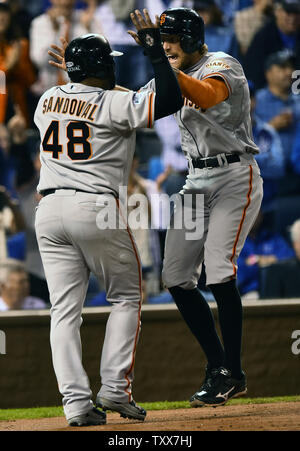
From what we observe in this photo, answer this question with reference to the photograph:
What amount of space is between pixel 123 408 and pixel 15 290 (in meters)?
3.59

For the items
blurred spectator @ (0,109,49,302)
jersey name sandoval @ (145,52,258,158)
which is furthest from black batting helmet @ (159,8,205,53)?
blurred spectator @ (0,109,49,302)

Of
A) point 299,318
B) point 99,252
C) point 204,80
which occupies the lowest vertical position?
point 299,318

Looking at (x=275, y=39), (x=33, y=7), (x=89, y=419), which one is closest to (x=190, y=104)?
(x=89, y=419)

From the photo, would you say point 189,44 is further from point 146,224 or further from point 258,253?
point 258,253

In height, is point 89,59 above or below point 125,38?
above

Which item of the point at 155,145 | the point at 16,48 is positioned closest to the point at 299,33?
the point at 155,145

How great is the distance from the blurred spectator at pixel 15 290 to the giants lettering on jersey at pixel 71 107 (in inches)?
138

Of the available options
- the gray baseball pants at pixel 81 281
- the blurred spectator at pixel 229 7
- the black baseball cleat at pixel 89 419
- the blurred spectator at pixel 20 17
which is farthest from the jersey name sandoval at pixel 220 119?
the blurred spectator at pixel 229 7

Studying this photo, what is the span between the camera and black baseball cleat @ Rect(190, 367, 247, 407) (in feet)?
15.7

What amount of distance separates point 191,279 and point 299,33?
17.4 feet

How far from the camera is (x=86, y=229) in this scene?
4363 mm

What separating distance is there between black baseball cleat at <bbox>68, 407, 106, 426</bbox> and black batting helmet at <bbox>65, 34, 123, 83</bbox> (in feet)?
5.82

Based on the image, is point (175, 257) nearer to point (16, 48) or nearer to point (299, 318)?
point (299, 318)

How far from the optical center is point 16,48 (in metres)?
8.48
